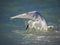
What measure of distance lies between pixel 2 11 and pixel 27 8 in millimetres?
486

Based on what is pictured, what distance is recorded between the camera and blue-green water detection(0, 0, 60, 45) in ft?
10.7

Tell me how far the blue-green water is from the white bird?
0.07 m

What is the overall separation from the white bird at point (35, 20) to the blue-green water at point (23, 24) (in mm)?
65

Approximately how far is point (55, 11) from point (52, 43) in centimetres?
63

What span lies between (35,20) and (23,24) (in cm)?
24

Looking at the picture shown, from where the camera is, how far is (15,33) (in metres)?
3.29

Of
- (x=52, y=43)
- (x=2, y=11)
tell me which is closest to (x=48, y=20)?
(x=52, y=43)

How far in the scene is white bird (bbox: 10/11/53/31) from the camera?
3303mm

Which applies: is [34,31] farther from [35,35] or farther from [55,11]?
[55,11]

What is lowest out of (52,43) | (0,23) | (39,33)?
(52,43)

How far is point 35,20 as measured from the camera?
3.33 m

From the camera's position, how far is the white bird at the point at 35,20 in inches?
130

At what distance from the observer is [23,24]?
3305mm

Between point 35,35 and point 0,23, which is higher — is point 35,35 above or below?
below
